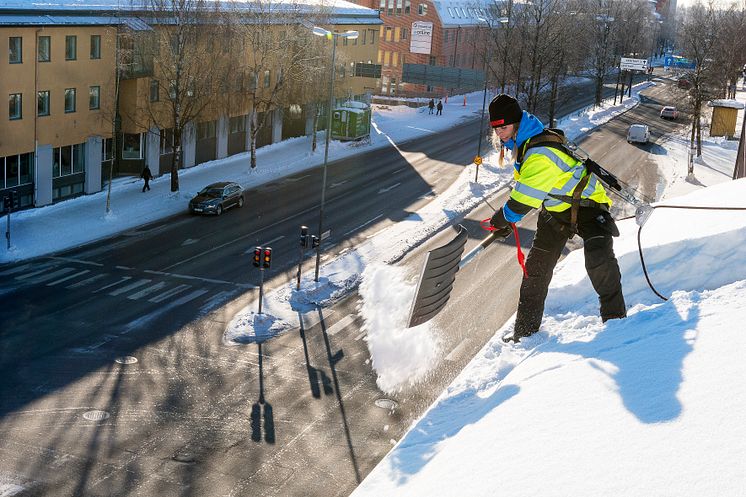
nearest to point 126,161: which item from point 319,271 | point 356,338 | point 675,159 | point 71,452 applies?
point 319,271

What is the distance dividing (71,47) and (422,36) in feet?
196

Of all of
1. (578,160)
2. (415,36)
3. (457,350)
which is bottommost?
(457,350)

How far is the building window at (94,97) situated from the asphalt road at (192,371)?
746 centimetres

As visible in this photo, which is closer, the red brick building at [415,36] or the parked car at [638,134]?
the parked car at [638,134]

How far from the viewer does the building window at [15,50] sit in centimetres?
3874

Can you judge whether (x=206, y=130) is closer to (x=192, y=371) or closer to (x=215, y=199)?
(x=215, y=199)

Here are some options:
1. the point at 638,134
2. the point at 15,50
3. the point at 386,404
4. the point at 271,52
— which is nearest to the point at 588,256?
the point at 386,404

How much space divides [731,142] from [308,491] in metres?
60.5

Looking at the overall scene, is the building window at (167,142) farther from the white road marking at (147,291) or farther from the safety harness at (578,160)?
the safety harness at (578,160)

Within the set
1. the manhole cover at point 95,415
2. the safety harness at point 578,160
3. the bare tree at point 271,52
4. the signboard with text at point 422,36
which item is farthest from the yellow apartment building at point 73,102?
the signboard with text at point 422,36

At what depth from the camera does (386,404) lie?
22938 millimetres

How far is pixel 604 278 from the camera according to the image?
1246 cm

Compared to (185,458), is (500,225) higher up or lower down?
higher up

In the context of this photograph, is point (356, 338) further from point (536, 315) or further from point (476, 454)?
point (476, 454)
